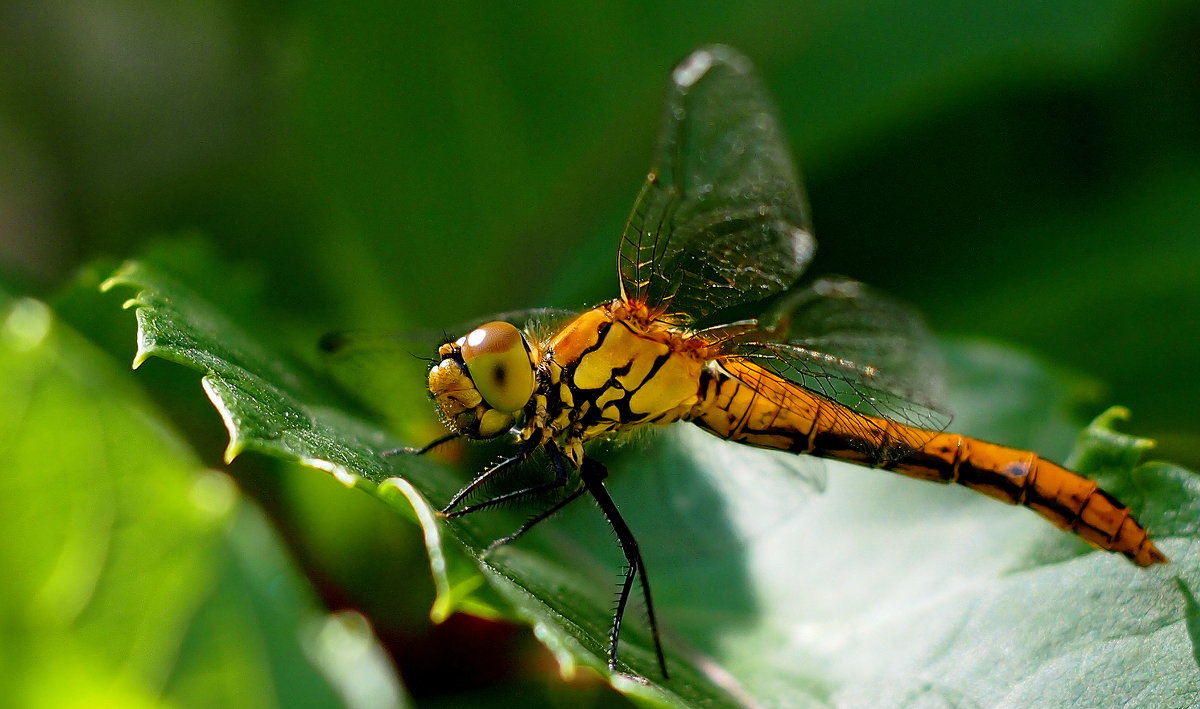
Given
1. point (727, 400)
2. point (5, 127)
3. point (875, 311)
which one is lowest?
point (5, 127)

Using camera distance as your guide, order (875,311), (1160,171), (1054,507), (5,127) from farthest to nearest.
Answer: (5,127), (1160,171), (875,311), (1054,507)

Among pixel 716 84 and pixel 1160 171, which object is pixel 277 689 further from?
pixel 1160 171

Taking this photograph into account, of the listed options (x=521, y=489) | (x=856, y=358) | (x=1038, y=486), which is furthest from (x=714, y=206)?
(x=1038, y=486)

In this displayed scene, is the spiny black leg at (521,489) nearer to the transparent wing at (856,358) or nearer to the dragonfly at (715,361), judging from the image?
the dragonfly at (715,361)

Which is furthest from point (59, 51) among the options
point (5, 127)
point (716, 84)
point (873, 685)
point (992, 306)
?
point (873, 685)

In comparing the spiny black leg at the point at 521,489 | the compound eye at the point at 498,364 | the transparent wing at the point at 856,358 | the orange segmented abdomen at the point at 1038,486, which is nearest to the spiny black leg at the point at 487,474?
the spiny black leg at the point at 521,489

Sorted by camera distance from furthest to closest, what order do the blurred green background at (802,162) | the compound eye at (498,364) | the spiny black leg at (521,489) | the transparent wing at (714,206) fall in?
the blurred green background at (802,162) < the transparent wing at (714,206) < the compound eye at (498,364) < the spiny black leg at (521,489)
